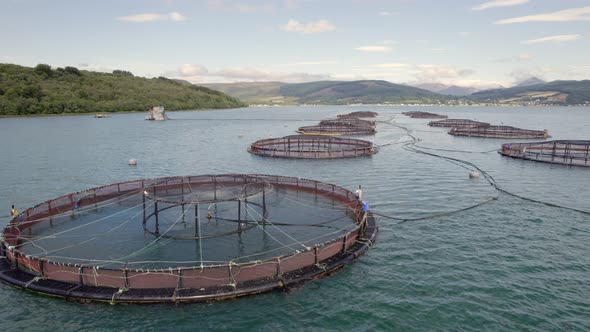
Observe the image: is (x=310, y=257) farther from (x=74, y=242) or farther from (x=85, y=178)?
(x=85, y=178)

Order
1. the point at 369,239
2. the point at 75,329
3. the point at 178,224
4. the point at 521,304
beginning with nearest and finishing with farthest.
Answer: the point at 75,329 → the point at 521,304 → the point at 369,239 → the point at 178,224

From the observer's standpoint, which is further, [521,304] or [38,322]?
[521,304]

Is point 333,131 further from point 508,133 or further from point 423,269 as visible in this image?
point 423,269

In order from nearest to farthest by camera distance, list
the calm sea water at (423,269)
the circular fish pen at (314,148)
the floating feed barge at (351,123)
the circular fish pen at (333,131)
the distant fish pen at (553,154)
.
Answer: the calm sea water at (423,269) → the distant fish pen at (553,154) → the circular fish pen at (314,148) → the circular fish pen at (333,131) → the floating feed barge at (351,123)

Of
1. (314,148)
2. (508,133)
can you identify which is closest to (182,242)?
(314,148)

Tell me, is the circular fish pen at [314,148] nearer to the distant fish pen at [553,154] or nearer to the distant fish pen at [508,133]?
the distant fish pen at [553,154]

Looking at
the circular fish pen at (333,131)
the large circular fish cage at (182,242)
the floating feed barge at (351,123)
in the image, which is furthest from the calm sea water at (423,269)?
the floating feed barge at (351,123)

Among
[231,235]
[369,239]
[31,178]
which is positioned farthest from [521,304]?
[31,178]

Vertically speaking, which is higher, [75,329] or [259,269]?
[259,269]
